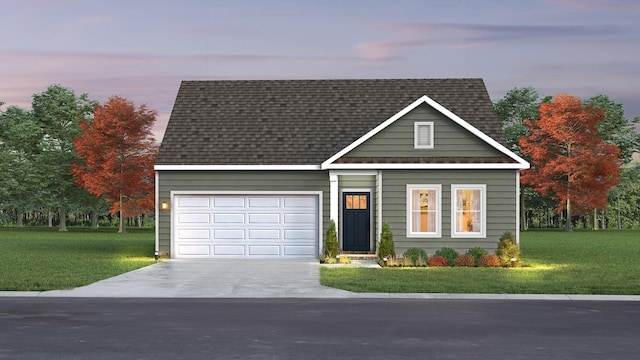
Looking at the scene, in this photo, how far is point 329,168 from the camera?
105 ft

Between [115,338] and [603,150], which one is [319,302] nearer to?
[115,338]

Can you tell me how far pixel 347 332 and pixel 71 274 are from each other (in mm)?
13924

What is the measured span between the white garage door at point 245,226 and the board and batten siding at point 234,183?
1.10 feet

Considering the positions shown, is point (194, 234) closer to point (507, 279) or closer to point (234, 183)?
point (234, 183)

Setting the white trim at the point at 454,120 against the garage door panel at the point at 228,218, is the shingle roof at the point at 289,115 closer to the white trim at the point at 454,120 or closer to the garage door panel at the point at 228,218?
the white trim at the point at 454,120

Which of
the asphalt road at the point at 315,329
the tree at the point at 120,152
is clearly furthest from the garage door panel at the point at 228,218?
the tree at the point at 120,152

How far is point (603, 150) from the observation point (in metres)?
70.6

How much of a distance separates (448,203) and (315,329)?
17962mm

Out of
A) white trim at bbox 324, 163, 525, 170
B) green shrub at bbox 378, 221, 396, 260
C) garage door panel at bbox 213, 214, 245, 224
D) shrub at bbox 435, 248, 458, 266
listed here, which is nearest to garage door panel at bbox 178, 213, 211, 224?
garage door panel at bbox 213, 214, 245, 224

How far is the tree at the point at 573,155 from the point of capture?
69.4m

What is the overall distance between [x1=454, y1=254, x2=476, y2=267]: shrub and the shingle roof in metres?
5.38

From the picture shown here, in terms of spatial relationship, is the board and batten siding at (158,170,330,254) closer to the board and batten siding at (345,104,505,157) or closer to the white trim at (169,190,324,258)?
the white trim at (169,190,324,258)

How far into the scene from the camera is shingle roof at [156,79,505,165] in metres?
33.7

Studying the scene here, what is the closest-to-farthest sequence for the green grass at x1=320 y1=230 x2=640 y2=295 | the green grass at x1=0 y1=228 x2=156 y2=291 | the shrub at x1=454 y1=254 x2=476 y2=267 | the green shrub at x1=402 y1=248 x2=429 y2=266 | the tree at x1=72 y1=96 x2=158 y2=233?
the green grass at x1=320 y1=230 x2=640 y2=295
the green grass at x1=0 y1=228 x2=156 y2=291
the green shrub at x1=402 y1=248 x2=429 y2=266
the shrub at x1=454 y1=254 x2=476 y2=267
the tree at x1=72 y1=96 x2=158 y2=233
